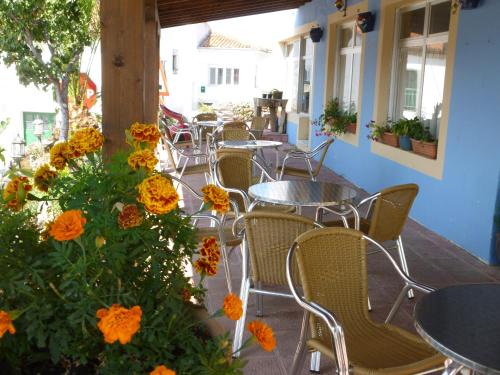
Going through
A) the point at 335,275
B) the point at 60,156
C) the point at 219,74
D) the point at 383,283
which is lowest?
the point at 383,283

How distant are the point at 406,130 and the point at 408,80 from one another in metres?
0.83

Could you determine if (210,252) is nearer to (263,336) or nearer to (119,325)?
(263,336)

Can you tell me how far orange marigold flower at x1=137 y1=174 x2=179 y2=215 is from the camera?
1356 mm

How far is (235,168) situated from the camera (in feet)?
15.0

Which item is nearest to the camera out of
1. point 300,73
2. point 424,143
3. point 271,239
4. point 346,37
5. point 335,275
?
point 335,275

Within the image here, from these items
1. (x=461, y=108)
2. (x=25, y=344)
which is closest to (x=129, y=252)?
(x=25, y=344)

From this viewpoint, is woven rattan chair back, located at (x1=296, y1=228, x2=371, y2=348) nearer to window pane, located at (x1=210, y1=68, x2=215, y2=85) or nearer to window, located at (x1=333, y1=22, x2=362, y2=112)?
window, located at (x1=333, y1=22, x2=362, y2=112)

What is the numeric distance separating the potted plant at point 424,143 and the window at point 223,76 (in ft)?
75.8

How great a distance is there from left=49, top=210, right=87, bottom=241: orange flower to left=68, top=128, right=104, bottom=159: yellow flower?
0.40 metres

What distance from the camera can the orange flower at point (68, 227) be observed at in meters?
1.25

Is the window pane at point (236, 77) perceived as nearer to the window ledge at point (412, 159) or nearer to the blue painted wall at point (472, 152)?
the window ledge at point (412, 159)

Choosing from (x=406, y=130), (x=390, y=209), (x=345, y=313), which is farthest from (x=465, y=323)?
(x=406, y=130)

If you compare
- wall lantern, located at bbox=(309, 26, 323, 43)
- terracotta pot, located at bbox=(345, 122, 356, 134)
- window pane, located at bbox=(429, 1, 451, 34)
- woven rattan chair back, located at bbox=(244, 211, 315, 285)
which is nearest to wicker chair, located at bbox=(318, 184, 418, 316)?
woven rattan chair back, located at bbox=(244, 211, 315, 285)

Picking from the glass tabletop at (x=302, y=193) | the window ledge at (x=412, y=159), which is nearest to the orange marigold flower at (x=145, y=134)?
the glass tabletop at (x=302, y=193)
